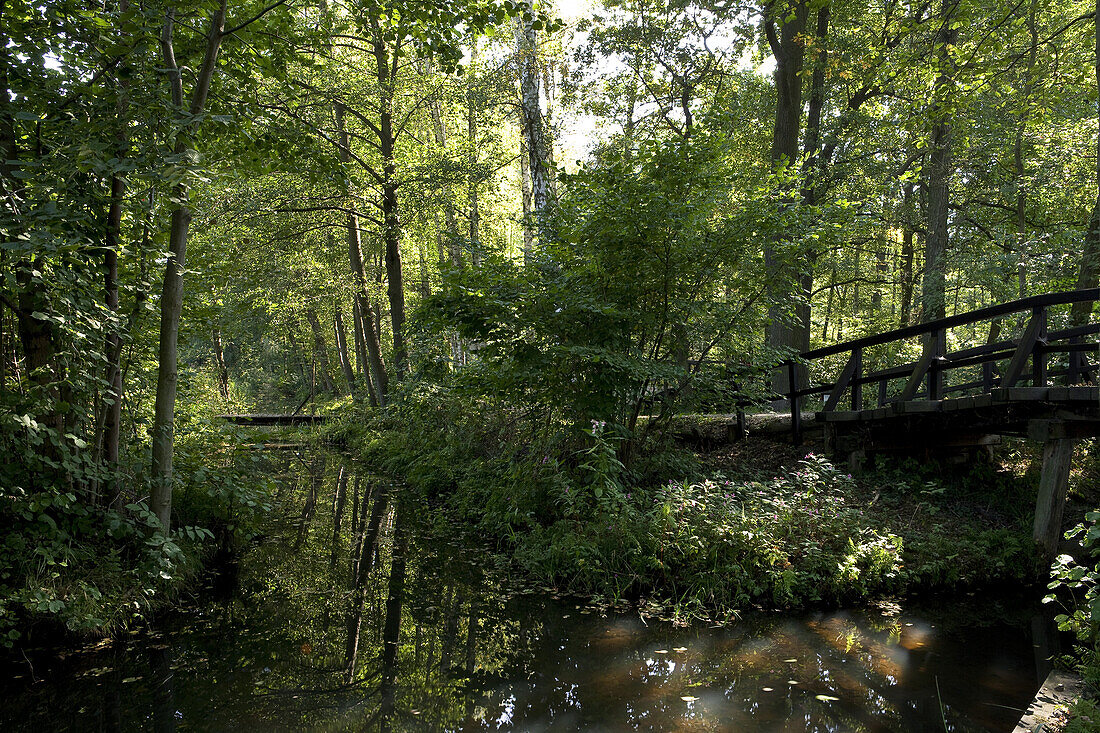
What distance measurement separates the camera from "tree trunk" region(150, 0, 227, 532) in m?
5.12

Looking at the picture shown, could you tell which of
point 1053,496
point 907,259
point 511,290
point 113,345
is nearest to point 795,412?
point 1053,496

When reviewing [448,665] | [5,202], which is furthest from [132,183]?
[448,665]

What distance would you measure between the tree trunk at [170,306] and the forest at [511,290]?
0.02 m

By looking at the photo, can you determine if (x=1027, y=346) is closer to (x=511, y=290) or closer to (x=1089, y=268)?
(x=511, y=290)

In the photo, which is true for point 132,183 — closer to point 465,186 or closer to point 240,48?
point 240,48

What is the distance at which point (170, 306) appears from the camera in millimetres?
5184

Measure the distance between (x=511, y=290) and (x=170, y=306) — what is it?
354cm

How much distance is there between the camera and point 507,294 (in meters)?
7.54

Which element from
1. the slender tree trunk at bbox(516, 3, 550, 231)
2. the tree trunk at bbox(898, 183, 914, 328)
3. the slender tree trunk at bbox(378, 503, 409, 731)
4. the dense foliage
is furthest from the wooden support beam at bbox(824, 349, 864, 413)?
the tree trunk at bbox(898, 183, 914, 328)

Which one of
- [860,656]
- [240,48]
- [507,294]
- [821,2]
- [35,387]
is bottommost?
[860,656]

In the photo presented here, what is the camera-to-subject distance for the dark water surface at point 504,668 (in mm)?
3996

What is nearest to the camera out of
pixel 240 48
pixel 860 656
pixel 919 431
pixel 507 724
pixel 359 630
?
A: pixel 507 724

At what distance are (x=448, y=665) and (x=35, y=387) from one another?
3.40 m

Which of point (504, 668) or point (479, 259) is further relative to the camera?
point (479, 259)
